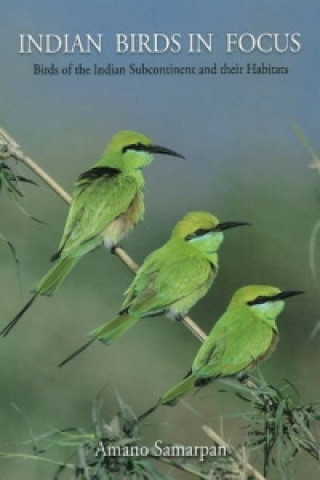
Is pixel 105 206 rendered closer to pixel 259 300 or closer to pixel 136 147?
pixel 136 147

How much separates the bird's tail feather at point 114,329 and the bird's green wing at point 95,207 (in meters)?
0.26

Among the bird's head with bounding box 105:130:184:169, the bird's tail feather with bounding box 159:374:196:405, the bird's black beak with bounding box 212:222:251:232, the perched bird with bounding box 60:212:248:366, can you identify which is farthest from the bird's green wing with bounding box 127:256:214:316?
the bird's head with bounding box 105:130:184:169

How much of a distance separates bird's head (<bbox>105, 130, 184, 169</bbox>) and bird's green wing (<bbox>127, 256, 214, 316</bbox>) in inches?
14.7

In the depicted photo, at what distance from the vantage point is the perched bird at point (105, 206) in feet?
15.0

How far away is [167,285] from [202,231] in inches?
8.4

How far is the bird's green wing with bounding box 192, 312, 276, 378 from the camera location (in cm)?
443

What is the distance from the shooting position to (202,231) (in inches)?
178

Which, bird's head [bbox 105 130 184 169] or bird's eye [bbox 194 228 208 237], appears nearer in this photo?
bird's eye [bbox 194 228 208 237]

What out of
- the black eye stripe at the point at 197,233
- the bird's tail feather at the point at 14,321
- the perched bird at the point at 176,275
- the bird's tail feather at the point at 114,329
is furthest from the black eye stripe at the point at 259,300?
the bird's tail feather at the point at 14,321

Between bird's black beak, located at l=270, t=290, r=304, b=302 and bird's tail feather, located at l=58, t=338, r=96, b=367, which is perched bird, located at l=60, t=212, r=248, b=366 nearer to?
bird's tail feather, located at l=58, t=338, r=96, b=367

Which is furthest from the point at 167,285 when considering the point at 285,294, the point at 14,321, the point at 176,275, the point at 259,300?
the point at 14,321

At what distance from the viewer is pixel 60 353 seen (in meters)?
4.68

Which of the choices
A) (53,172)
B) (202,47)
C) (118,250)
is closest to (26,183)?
(53,172)

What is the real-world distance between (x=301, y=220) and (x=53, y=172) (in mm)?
861
